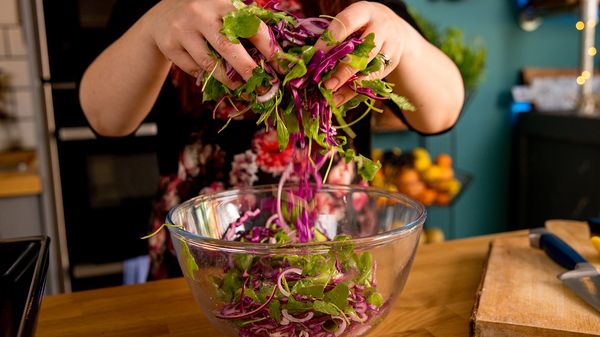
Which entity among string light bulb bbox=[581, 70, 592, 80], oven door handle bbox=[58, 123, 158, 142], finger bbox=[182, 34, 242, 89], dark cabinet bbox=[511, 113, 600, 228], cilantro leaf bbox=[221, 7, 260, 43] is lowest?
dark cabinet bbox=[511, 113, 600, 228]

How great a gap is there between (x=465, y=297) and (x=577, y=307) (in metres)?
0.15

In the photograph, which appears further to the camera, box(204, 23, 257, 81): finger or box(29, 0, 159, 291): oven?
box(29, 0, 159, 291): oven

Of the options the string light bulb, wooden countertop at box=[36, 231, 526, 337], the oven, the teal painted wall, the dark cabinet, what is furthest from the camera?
the teal painted wall

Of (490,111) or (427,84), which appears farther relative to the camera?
(490,111)

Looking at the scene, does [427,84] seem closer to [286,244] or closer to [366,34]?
[366,34]

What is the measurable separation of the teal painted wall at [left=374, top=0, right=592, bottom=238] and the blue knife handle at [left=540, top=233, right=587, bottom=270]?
177 centimetres

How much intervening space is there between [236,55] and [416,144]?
2.19 metres

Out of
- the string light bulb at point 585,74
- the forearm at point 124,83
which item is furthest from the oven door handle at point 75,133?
the string light bulb at point 585,74

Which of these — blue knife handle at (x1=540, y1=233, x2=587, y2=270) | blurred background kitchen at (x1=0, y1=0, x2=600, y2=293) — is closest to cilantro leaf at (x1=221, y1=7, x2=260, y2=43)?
blue knife handle at (x1=540, y1=233, x2=587, y2=270)

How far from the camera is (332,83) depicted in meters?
0.54

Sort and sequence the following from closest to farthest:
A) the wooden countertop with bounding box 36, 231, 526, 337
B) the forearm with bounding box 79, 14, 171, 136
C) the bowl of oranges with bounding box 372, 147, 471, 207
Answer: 1. the wooden countertop with bounding box 36, 231, 526, 337
2. the forearm with bounding box 79, 14, 171, 136
3. the bowl of oranges with bounding box 372, 147, 471, 207

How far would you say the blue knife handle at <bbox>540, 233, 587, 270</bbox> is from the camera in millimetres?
727

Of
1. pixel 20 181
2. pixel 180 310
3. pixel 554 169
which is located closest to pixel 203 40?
pixel 180 310

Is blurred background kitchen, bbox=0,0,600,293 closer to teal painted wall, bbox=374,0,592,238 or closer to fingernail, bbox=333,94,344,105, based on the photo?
teal painted wall, bbox=374,0,592,238
